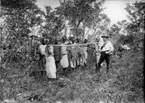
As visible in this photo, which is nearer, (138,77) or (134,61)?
(134,61)

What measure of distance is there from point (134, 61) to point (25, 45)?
450cm

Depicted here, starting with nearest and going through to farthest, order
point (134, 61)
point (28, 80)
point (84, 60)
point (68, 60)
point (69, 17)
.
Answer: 1. point (134, 61)
2. point (28, 80)
3. point (68, 60)
4. point (84, 60)
5. point (69, 17)

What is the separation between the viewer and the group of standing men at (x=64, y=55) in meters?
7.57

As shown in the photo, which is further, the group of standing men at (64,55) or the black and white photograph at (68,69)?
the group of standing men at (64,55)

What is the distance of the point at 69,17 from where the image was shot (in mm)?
17516

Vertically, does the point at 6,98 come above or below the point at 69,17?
below

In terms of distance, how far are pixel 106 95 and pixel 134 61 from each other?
1.19 meters

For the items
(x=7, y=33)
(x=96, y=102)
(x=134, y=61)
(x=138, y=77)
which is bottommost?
(x=96, y=102)

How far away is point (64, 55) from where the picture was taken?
846 cm

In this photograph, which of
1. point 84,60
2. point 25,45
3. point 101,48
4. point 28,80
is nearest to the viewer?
point 28,80

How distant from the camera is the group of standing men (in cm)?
757

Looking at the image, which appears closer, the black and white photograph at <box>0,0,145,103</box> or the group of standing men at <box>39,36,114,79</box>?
the black and white photograph at <box>0,0,145,103</box>

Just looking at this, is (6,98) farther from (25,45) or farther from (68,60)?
(68,60)

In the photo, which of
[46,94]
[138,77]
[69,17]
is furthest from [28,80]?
[69,17]
